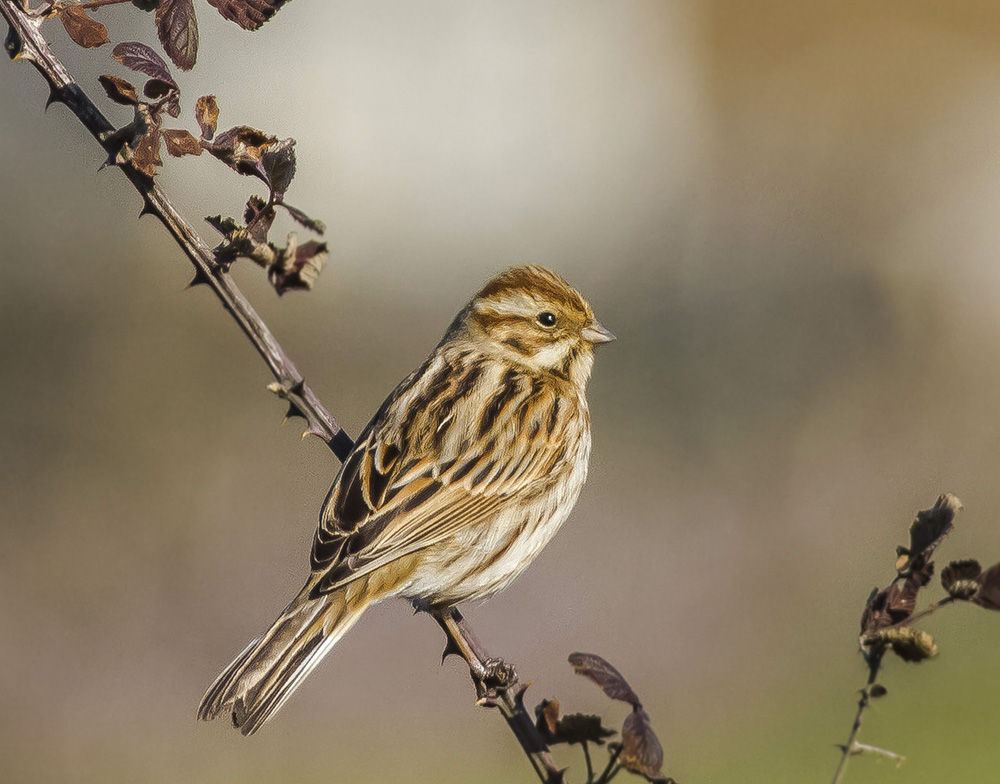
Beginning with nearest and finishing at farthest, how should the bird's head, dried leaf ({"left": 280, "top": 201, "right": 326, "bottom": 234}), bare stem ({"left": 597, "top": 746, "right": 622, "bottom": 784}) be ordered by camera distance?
bare stem ({"left": 597, "top": 746, "right": 622, "bottom": 784}) < dried leaf ({"left": 280, "top": 201, "right": 326, "bottom": 234}) < the bird's head

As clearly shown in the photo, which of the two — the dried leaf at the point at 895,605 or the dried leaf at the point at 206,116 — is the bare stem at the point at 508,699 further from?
the dried leaf at the point at 206,116

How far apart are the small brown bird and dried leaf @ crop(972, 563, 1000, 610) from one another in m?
1.77

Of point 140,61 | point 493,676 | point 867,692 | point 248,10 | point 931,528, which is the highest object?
point 248,10

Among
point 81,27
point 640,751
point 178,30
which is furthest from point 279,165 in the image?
point 640,751

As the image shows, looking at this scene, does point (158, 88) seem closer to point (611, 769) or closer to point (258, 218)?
point (258, 218)

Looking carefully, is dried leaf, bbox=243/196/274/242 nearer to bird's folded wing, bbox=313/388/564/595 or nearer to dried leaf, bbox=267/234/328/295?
dried leaf, bbox=267/234/328/295

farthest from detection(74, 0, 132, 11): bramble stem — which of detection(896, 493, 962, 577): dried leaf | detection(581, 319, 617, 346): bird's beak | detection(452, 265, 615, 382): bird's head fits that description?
detection(581, 319, 617, 346): bird's beak

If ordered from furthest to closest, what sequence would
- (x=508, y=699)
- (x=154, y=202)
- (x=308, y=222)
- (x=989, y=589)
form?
1. (x=508, y=699)
2. (x=308, y=222)
3. (x=154, y=202)
4. (x=989, y=589)

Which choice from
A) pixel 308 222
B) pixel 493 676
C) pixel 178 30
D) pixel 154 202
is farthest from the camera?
pixel 493 676

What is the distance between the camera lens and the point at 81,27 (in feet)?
7.79

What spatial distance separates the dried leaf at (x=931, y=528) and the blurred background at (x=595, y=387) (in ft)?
19.3

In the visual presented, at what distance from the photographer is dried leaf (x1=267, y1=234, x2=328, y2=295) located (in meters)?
2.62

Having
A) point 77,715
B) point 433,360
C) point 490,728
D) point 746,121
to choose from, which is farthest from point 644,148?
point 433,360

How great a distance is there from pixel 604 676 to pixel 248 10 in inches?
54.1
